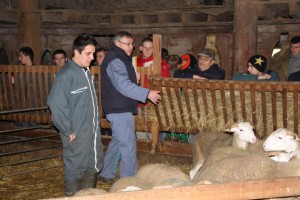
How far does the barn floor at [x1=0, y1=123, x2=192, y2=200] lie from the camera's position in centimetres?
545

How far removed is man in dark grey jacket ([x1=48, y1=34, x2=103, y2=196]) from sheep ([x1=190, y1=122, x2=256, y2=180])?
4.96 feet

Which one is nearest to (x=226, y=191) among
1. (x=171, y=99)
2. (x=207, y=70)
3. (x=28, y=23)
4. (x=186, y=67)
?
(x=171, y=99)

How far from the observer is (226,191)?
269 cm

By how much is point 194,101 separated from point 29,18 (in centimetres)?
461

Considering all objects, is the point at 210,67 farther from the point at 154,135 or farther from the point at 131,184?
the point at 131,184

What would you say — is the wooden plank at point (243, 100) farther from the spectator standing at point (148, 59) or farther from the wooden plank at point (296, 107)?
the spectator standing at point (148, 59)

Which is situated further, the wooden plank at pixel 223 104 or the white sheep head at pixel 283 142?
the wooden plank at pixel 223 104

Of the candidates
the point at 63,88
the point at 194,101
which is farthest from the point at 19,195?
the point at 194,101

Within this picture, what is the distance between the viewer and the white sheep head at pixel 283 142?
4480mm

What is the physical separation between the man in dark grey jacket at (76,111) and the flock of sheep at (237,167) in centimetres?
58

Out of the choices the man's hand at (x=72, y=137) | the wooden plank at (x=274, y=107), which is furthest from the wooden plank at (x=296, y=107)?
the man's hand at (x=72, y=137)

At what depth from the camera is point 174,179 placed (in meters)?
3.63

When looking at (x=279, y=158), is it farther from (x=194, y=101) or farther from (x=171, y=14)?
(x=171, y=14)

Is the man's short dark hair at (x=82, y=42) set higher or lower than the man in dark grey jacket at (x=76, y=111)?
higher
